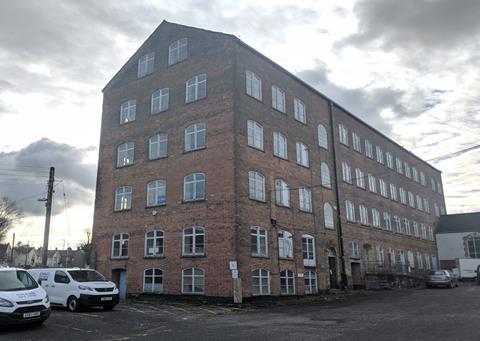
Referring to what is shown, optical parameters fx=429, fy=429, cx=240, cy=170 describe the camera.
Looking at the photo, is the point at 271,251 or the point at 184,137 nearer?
the point at 271,251

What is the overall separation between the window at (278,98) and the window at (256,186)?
205 inches

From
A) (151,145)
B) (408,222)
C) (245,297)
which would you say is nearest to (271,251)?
(245,297)

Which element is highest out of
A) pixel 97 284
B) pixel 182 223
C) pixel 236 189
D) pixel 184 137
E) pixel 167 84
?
pixel 167 84

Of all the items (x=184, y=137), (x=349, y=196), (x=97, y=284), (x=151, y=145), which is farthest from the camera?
(x=349, y=196)

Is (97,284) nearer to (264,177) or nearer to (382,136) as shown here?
(264,177)

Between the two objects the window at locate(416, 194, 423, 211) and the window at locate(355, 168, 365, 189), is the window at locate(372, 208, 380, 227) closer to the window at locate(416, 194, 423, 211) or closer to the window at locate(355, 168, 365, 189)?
the window at locate(355, 168, 365, 189)

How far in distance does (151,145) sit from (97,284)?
11694 mm

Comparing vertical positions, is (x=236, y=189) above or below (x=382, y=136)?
below

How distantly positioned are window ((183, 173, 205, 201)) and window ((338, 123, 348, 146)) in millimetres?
15222

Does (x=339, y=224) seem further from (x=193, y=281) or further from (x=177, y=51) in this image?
(x=177, y=51)

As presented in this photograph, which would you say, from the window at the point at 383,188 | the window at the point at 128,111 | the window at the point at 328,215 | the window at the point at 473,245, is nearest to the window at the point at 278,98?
the window at the point at 328,215

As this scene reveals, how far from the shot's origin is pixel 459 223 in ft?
181

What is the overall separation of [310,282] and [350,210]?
9273 millimetres

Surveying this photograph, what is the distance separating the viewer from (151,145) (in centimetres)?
2712
